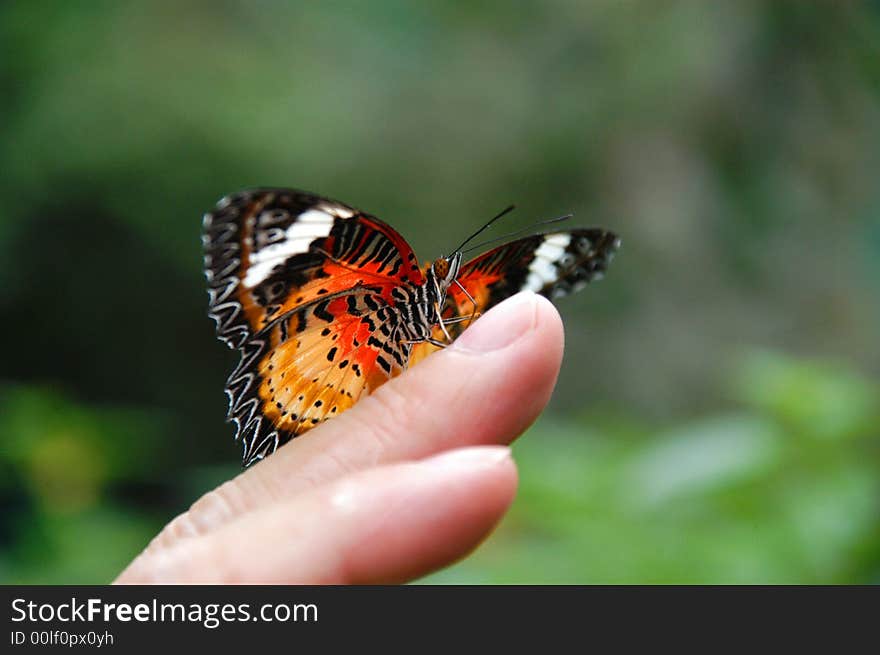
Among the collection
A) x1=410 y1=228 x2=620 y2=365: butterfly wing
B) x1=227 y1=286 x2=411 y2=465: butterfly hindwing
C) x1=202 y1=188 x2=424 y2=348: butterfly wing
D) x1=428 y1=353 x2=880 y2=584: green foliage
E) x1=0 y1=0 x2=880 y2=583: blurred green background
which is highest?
x1=0 y1=0 x2=880 y2=583: blurred green background

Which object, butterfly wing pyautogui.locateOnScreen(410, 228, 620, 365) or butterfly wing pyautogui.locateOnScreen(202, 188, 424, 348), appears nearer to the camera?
butterfly wing pyautogui.locateOnScreen(202, 188, 424, 348)

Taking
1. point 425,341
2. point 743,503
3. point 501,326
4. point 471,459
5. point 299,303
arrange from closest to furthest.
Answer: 1. point 471,459
2. point 501,326
3. point 299,303
4. point 425,341
5. point 743,503

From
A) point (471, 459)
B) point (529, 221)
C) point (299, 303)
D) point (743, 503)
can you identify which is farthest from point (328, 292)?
point (529, 221)

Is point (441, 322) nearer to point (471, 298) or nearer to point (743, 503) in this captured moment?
point (471, 298)

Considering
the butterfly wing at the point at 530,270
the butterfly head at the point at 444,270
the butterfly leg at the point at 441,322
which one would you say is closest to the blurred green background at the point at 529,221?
the butterfly wing at the point at 530,270

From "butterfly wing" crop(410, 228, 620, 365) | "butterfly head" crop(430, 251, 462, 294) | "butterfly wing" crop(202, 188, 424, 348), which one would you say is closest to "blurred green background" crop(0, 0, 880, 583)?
"butterfly wing" crop(410, 228, 620, 365)

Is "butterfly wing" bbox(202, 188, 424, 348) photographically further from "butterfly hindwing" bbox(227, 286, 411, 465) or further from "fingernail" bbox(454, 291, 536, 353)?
"fingernail" bbox(454, 291, 536, 353)

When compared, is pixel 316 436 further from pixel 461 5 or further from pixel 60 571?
pixel 461 5

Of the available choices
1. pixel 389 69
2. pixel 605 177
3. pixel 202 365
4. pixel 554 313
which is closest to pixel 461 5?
pixel 389 69
